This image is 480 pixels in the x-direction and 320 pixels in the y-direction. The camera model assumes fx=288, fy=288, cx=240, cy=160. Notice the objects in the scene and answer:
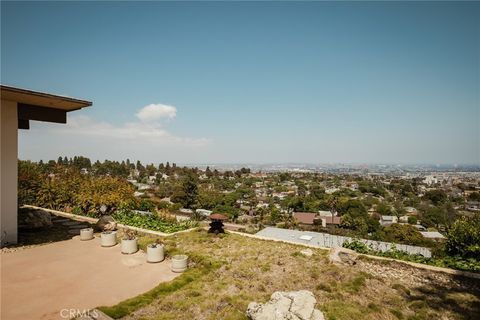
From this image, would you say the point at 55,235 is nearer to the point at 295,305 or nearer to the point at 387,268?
the point at 295,305

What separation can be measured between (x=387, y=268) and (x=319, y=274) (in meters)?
2.02

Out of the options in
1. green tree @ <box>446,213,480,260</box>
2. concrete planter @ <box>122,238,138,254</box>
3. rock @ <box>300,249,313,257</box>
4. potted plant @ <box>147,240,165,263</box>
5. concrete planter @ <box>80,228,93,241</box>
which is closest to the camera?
potted plant @ <box>147,240,165,263</box>

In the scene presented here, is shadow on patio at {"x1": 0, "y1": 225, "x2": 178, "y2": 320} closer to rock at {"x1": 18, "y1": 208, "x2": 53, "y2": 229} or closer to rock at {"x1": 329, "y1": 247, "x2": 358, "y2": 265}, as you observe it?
rock at {"x1": 18, "y1": 208, "x2": 53, "y2": 229}

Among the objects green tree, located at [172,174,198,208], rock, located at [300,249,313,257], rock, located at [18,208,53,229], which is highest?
rock, located at [18,208,53,229]

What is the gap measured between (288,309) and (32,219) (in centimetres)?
915

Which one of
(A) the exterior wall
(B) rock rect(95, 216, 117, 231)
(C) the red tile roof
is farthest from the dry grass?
(C) the red tile roof

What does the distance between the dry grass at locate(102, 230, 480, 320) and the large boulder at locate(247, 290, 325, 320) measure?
354mm

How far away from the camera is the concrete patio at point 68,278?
15.3 ft

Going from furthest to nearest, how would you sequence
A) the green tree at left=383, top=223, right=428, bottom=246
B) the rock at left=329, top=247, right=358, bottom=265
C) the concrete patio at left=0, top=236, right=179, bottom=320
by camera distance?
the green tree at left=383, top=223, right=428, bottom=246, the rock at left=329, top=247, right=358, bottom=265, the concrete patio at left=0, top=236, right=179, bottom=320

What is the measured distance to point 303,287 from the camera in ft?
19.4

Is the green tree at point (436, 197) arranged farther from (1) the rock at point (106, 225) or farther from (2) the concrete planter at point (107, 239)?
(2) the concrete planter at point (107, 239)

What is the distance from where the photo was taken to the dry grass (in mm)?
4883

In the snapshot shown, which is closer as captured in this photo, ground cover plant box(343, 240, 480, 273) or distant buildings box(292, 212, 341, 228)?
ground cover plant box(343, 240, 480, 273)

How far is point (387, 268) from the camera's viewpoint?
724 cm
